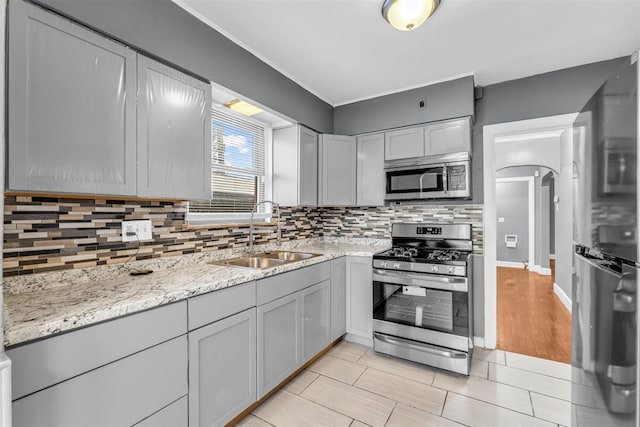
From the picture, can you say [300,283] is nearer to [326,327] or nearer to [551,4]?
[326,327]

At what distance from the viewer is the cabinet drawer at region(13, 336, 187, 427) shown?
100 cm

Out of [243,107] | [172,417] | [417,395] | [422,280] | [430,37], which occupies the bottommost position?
[417,395]

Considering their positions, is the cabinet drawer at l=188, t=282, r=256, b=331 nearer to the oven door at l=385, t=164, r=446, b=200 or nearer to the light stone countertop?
the light stone countertop

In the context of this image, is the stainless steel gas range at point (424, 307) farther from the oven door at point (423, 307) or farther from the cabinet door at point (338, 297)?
the cabinet door at point (338, 297)

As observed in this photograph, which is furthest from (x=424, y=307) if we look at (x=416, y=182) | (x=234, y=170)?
(x=234, y=170)

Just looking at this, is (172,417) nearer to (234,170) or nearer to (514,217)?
(234,170)

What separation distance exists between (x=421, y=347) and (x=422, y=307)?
32 cm

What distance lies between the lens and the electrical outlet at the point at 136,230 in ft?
5.74

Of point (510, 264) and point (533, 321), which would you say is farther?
point (510, 264)

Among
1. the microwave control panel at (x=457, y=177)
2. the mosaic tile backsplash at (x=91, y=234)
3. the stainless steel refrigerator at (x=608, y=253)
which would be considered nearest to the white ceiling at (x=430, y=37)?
the microwave control panel at (x=457, y=177)

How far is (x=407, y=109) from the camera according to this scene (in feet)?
9.84

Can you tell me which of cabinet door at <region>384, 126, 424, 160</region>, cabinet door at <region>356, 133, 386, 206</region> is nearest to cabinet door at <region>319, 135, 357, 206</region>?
cabinet door at <region>356, 133, 386, 206</region>

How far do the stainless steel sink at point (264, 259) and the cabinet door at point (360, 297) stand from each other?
469mm

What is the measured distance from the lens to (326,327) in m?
2.59
